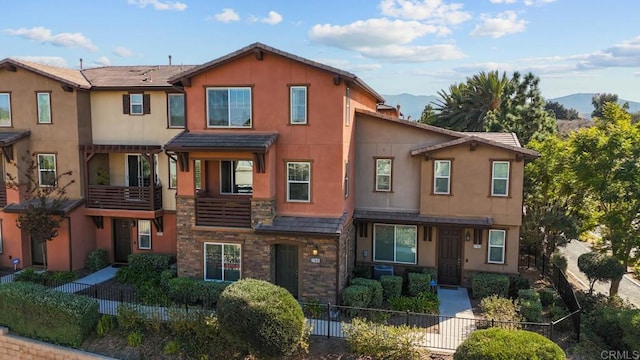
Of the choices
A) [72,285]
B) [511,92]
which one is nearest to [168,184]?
[72,285]

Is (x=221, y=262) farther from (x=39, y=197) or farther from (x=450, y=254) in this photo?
(x=450, y=254)

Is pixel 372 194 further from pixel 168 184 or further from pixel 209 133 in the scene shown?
pixel 168 184

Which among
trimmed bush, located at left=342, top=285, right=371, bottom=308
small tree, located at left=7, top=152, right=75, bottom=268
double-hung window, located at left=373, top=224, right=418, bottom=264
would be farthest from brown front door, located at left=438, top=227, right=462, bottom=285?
small tree, located at left=7, top=152, right=75, bottom=268

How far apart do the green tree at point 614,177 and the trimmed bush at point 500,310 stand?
559 centimetres

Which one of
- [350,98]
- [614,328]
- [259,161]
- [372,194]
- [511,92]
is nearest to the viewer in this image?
[614,328]

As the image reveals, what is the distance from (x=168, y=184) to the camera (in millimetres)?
A: 20375

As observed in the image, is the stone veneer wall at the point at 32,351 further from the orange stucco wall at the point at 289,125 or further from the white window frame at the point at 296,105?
the white window frame at the point at 296,105

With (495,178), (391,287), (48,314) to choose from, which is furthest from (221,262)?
(495,178)

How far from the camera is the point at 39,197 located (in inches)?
765

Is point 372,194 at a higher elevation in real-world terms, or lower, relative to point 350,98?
lower

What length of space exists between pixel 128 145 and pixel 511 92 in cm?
2839

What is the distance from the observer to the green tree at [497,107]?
3256cm

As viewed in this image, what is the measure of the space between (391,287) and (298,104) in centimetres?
773

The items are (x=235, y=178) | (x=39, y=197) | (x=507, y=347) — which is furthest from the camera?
(x=39, y=197)
